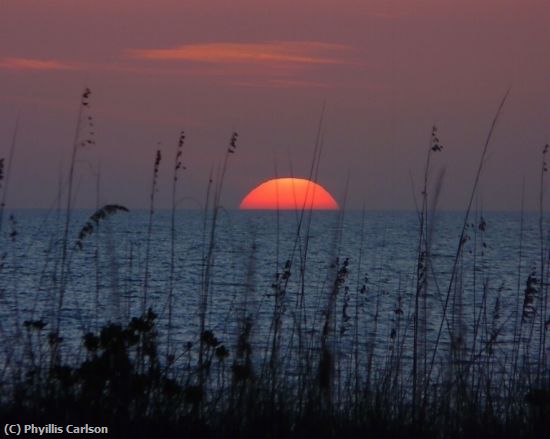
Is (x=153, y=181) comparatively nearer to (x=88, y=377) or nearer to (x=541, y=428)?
(x=88, y=377)

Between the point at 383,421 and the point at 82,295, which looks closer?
the point at 383,421

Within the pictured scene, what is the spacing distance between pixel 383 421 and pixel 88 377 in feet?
4.50

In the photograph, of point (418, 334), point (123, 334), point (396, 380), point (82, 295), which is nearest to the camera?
point (123, 334)

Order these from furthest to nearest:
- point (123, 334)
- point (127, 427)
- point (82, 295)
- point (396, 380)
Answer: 1. point (82, 295)
2. point (396, 380)
3. point (123, 334)
4. point (127, 427)

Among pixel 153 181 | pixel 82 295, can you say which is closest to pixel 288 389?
pixel 153 181

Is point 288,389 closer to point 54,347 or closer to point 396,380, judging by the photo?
point 396,380

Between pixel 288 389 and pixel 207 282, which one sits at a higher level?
pixel 207 282

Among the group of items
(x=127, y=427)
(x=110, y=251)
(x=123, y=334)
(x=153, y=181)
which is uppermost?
(x=153, y=181)

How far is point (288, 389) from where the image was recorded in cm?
455

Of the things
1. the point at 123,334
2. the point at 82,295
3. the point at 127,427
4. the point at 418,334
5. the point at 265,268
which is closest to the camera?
the point at 127,427

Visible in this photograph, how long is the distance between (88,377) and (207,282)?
967 millimetres

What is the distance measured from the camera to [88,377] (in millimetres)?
4301

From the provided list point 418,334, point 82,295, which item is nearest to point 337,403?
point 418,334

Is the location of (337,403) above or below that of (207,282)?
below
